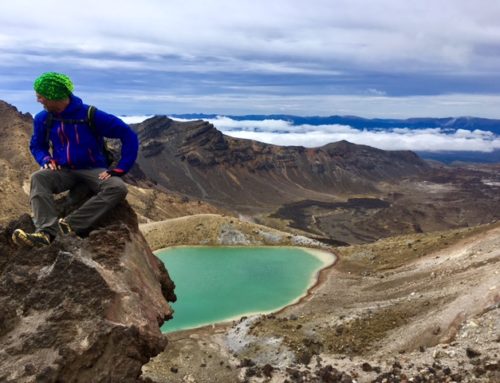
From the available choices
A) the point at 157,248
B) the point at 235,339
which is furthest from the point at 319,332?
the point at 157,248

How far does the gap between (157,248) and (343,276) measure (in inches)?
916

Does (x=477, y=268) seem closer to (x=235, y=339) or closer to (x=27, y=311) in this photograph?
(x=235, y=339)

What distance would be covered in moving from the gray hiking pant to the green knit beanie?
1714 mm

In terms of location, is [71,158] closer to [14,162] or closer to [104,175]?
[104,175]

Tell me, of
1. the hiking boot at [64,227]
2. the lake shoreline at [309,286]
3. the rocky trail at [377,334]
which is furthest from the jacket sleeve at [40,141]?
the lake shoreline at [309,286]

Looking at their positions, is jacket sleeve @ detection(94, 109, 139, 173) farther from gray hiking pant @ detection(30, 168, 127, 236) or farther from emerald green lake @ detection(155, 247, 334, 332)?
emerald green lake @ detection(155, 247, 334, 332)

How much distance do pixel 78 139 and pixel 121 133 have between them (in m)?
0.95

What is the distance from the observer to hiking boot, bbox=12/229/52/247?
35.2 feet

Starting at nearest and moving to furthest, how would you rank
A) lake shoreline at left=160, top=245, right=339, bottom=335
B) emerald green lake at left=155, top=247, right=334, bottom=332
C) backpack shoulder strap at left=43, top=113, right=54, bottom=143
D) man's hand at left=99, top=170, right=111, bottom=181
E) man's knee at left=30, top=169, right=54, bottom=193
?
man's knee at left=30, top=169, right=54, bottom=193 < backpack shoulder strap at left=43, top=113, right=54, bottom=143 < man's hand at left=99, top=170, right=111, bottom=181 < lake shoreline at left=160, top=245, right=339, bottom=335 < emerald green lake at left=155, top=247, right=334, bottom=332

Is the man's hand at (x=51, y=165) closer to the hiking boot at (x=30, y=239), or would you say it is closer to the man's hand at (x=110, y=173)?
the man's hand at (x=110, y=173)

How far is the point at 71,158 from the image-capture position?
11633 mm

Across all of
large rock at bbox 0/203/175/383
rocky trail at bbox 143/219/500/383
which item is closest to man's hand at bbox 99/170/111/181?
large rock at bbox 0/203/175/383

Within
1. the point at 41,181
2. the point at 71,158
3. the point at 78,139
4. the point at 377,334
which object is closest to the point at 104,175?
the point at 71,158

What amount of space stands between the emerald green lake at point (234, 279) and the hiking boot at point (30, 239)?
2517 cm
